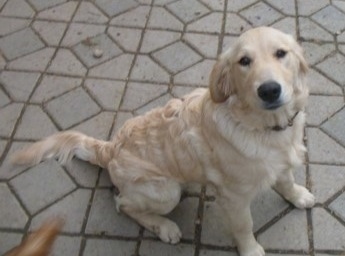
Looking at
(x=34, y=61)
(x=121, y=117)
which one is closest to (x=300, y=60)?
(x=121, y=117)

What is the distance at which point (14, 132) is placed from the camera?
406cm

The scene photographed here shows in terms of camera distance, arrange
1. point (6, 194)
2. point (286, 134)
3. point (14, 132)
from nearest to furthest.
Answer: point (286, 134), point (6, 194), point (14, 132)

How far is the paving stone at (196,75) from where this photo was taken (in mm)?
4312

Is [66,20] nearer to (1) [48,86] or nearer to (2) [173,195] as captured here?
(1) [48,86]

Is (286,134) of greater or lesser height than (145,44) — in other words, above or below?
above

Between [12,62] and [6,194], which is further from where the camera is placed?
[12,62]

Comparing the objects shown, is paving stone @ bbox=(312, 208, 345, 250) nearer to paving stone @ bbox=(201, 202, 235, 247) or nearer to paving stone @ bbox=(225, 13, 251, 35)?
paving stone @ bbox=(201, 202, 235, 247)

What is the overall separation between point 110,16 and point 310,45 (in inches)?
78.2

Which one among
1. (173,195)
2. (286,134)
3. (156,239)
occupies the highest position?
(286,134)

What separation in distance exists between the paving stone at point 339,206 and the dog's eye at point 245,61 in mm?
1385

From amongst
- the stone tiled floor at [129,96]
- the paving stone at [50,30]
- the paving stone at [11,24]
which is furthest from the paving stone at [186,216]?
the paving stone at [11,24]

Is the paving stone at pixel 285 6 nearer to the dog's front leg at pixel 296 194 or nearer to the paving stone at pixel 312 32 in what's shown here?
the paving stone at pixel 312 32

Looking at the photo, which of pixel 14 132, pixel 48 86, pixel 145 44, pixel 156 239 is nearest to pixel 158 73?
pixel 145 44

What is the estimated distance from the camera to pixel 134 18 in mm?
4980
